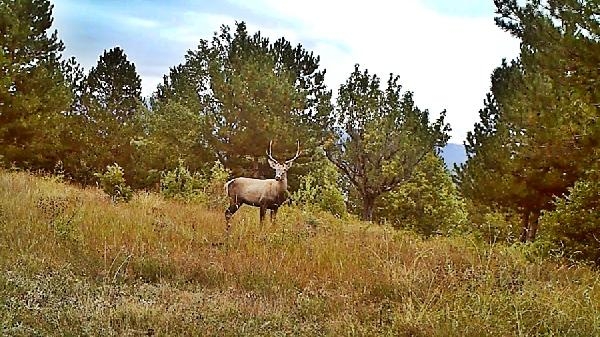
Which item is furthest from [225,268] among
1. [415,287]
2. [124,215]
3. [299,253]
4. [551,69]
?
[551,69]

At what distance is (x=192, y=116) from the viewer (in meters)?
21.3

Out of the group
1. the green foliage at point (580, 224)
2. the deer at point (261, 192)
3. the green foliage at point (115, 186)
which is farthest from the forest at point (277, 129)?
the deer at point (261, 192)

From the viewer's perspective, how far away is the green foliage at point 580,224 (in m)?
7.11

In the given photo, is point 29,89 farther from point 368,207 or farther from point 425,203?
point 425,203

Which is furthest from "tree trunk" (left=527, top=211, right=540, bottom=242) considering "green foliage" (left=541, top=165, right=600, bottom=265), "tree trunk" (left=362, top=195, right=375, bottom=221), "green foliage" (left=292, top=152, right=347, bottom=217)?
"green foliage" (left=541, top=165, right=600, bottom=265)

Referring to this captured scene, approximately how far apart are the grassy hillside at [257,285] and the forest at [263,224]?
0.02 metres

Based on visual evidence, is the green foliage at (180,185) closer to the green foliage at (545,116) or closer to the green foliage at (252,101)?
the green foliage at (252,101)

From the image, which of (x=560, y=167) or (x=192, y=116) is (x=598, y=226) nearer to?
(x=560, y=167)

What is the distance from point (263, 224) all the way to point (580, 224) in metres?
4.36

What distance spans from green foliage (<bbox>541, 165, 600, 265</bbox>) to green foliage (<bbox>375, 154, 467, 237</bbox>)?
1929 cm

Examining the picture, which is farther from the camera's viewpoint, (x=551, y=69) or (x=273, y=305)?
(x=551, y=69)

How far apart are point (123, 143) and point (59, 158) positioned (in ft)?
6.25

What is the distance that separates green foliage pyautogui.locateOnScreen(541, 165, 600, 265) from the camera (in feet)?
23.3

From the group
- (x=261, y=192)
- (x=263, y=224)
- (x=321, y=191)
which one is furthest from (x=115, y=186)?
(x=321, y=191)
